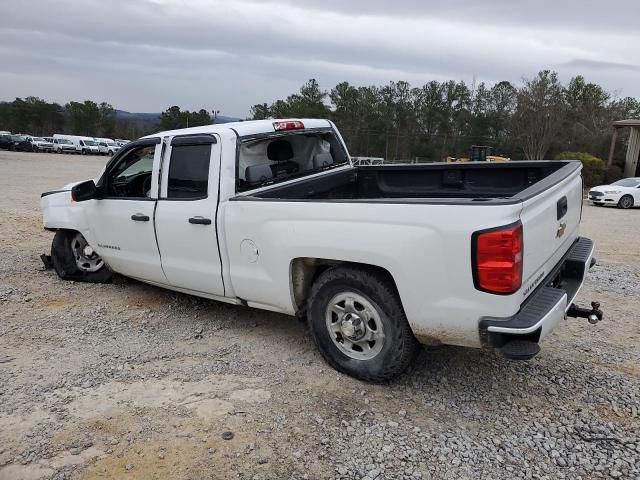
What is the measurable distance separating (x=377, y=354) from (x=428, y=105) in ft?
175

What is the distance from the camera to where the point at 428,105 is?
5381cm

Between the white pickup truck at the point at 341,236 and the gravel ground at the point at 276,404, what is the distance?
40 centimetres

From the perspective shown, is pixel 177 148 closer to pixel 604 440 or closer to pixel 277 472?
pixel 277 472

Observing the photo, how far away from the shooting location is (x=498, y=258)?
2.92 metres

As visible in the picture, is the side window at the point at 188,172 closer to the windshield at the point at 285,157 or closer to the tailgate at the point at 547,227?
the windshield at the point at 285,157

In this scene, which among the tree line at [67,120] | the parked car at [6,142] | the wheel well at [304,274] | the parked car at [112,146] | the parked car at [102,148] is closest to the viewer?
the wheel well at [304,274]

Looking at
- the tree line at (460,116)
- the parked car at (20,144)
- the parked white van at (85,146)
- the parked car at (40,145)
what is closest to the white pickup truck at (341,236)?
the tree line at (460,116)

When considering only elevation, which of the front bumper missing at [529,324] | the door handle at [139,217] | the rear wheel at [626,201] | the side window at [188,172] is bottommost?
the rear wheel at [626,201]

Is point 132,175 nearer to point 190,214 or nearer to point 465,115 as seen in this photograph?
point 190,214

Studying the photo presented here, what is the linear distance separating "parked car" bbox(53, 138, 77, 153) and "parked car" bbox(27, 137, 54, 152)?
0.55 metres

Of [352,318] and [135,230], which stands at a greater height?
[135,230]

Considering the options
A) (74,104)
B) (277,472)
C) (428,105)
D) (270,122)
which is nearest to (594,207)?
(270,122)

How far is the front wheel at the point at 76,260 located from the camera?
6.03 m

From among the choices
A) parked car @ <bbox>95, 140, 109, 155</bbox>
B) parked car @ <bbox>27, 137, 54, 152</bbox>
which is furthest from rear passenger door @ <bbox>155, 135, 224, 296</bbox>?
parked car @ <bbox>95, 140, 109, 155</bbox>
